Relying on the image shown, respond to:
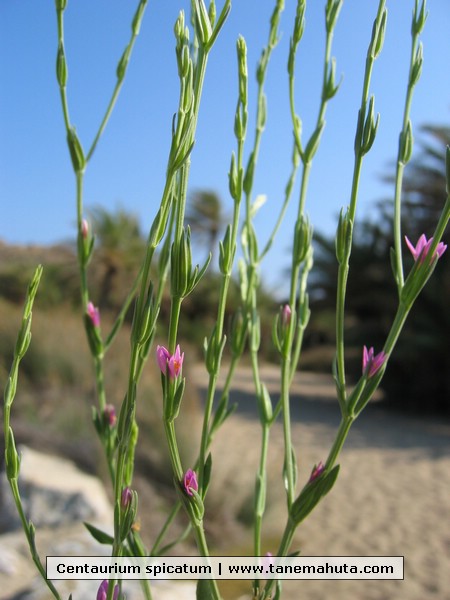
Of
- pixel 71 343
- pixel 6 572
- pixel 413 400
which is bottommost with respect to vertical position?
A: pixel 6 572

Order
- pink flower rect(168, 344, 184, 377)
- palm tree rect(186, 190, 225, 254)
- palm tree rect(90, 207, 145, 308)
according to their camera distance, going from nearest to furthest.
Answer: pink flower rect(168, 344, 184, 377) < palm tree rect(90, 207, 145, 308) < palm tree rect(186, 190, 225, 254)

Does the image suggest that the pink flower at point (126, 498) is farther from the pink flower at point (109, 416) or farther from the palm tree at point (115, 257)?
the palm tree at point (115, 257)

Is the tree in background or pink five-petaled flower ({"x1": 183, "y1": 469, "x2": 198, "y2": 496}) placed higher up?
the tree in background

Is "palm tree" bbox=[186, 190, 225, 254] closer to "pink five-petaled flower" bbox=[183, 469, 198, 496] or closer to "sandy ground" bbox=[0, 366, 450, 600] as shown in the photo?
"sandy ground" bbox=[0, 366, 450, 600]

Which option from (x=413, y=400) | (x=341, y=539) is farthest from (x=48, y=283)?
(x=341, y=539)

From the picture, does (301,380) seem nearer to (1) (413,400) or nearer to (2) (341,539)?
(1) (413,400)

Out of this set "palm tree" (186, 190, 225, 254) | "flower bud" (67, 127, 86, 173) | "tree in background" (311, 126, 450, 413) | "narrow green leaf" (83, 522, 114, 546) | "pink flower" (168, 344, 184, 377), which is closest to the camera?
"pink flower" (168, 344, 184, 377)

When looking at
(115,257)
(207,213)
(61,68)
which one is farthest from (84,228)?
(207,213)

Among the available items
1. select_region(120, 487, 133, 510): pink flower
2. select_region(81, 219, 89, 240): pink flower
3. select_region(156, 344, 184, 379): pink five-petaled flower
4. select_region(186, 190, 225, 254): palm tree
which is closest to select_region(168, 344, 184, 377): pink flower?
select_region(156, 344, 184, 379): pink five-petaled flower
